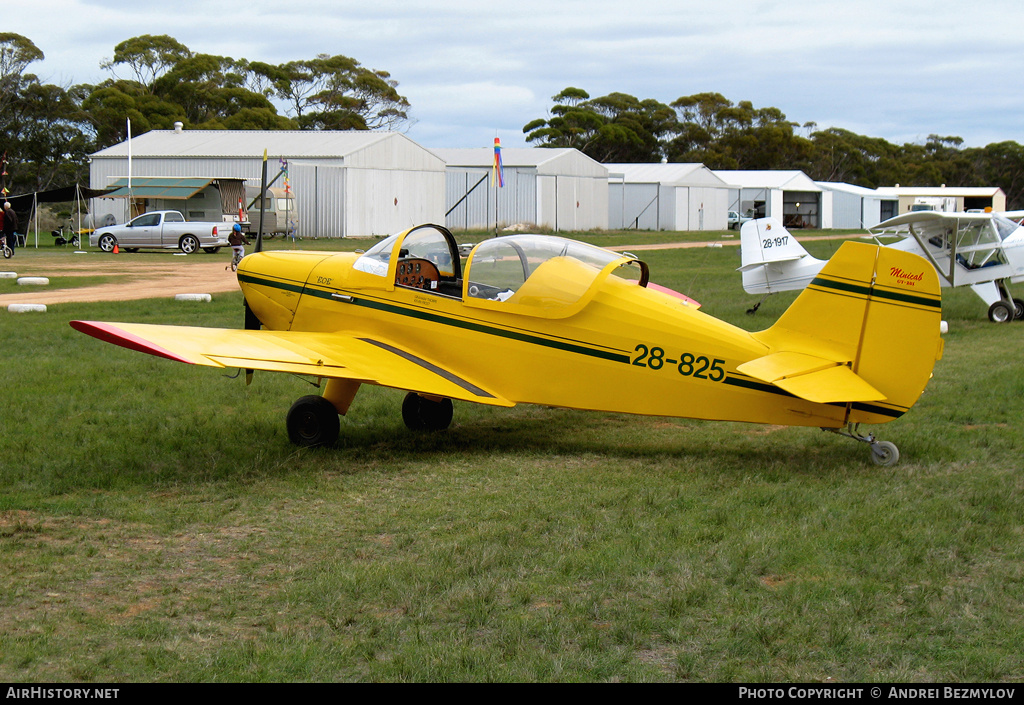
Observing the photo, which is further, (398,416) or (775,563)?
(398,416)

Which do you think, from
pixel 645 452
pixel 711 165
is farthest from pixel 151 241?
pixel 711 165

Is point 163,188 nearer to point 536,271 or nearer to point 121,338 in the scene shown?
point 536,271

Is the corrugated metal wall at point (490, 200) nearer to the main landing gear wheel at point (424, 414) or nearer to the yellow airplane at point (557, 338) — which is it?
the main landing gear wheel at point (424, 414)

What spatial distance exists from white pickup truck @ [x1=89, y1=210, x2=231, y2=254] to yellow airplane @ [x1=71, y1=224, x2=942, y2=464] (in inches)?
1003

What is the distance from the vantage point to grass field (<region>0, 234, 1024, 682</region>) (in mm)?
4020

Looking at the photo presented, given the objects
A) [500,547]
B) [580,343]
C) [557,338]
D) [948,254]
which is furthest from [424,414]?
[948,254]

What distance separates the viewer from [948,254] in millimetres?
17000

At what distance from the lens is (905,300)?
6.69m

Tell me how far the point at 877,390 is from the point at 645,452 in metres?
1.92

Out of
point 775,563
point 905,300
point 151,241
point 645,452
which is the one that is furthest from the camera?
point 151,241

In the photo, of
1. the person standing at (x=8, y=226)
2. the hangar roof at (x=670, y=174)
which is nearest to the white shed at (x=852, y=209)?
the hangar roof at (x=670, y=174)
